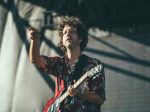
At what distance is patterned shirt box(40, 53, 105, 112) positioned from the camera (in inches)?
181

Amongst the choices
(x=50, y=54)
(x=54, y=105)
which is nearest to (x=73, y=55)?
(x=54, y=105)

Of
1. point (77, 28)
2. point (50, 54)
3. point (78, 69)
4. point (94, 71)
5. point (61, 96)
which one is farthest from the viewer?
point (50, 54)

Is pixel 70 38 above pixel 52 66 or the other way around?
above

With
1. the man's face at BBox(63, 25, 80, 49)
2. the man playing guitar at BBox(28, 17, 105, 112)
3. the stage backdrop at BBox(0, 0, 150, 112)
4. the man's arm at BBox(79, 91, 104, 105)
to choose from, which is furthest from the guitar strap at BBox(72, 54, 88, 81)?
the stage backdrop at BBox(0, 0, 150, 112)

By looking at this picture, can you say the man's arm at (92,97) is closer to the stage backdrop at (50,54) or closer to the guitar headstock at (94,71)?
the guitar headstock at (94,71)

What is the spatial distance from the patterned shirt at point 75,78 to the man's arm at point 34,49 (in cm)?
8

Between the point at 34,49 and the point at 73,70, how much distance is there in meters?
0.42

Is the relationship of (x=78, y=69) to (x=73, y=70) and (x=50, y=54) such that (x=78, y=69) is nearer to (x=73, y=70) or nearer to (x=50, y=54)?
(x=73, y=70)

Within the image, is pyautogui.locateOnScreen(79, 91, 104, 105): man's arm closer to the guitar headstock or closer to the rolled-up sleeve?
the guitar headstock

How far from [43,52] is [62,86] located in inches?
223

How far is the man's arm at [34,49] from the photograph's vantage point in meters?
4.70

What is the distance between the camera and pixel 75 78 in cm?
480

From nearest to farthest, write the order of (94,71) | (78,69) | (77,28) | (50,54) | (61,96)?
(94,71)
(61,96)
(78,69)
(77,28)
(50,54)

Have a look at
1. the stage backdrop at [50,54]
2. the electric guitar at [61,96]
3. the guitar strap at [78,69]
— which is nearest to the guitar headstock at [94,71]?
the electric guitar at [61,96]
